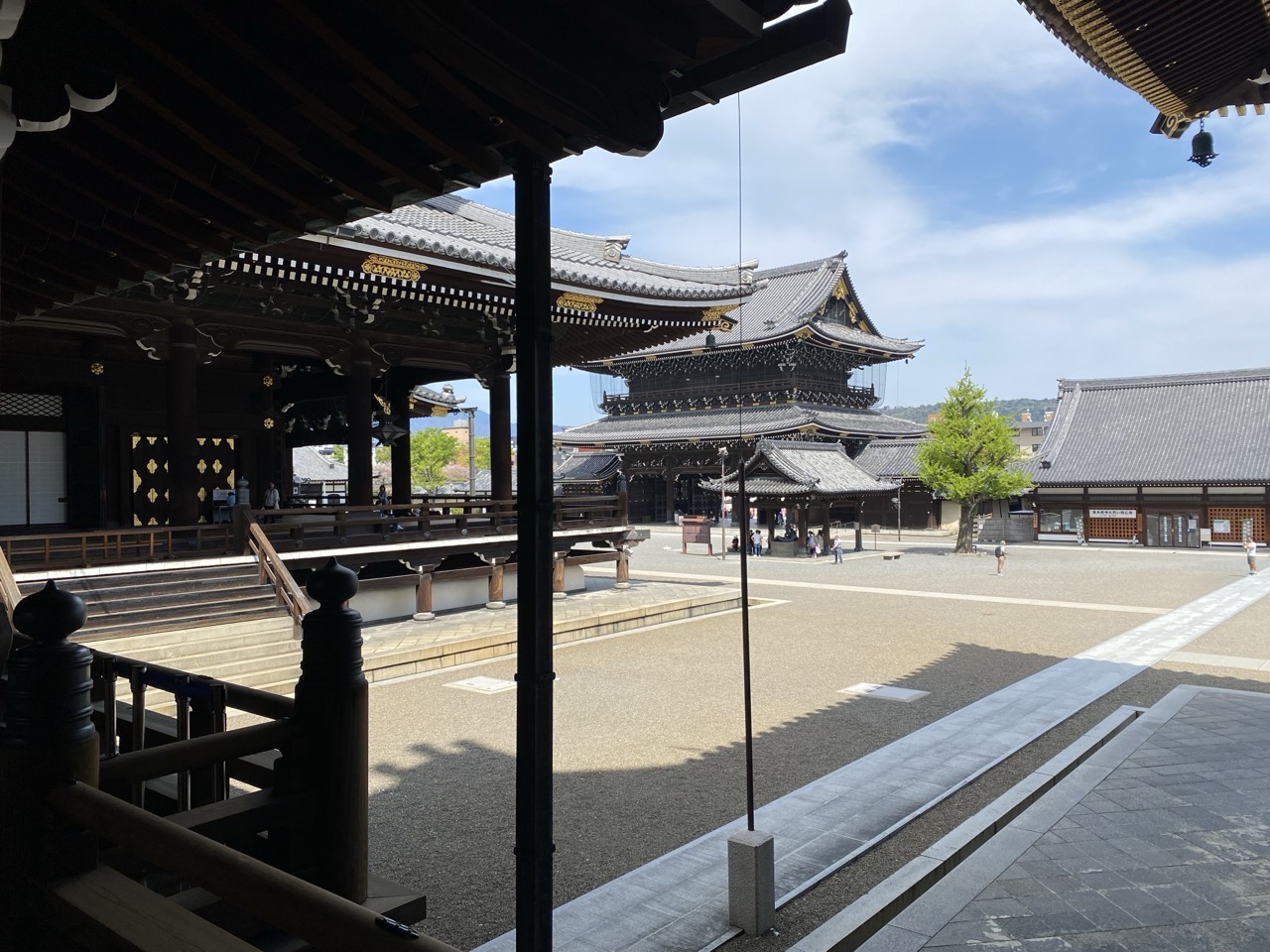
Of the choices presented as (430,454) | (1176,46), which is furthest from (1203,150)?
(430,454)

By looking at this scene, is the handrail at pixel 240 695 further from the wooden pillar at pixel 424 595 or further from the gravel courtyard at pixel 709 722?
the wooden pillar at pixel 424 595

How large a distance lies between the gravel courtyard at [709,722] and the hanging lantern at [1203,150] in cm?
493

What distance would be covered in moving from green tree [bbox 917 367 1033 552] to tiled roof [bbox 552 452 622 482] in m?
18.6

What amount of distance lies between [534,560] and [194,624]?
8914 mm

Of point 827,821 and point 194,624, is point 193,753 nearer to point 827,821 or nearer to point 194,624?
point 827,821

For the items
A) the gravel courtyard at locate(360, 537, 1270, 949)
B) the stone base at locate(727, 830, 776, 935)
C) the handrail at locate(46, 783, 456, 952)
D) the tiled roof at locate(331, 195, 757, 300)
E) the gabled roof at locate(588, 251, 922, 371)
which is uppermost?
the gabled roof at locate(588, 251, 922, 371)

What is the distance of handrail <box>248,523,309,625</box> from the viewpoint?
11047 mm

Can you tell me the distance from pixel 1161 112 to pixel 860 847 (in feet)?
18.7

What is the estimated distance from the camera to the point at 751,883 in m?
4.59

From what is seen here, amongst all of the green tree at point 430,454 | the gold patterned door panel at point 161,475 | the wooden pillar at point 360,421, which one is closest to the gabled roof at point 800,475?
the wooden pillar at point 360,421

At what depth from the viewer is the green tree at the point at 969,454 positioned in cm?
2989

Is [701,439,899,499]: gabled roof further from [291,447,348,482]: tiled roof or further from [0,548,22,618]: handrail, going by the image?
[291,447,348,482]: tiled roof

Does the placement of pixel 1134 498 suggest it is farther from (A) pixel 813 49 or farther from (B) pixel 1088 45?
(A) pixel 813 49

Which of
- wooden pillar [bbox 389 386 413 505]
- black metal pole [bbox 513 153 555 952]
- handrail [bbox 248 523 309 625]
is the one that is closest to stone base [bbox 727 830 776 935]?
black metal pole [bbox 513 153 555 952]
